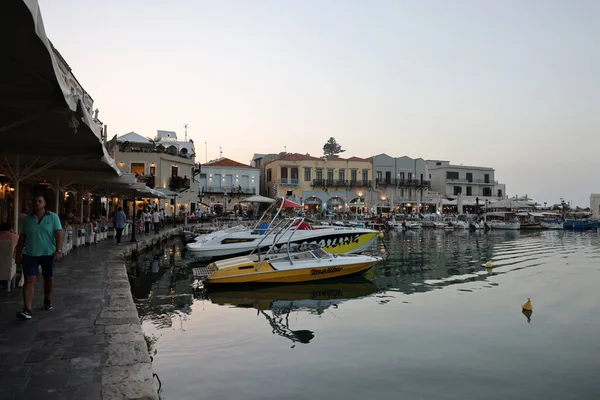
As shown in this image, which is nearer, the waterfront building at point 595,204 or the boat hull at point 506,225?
the boat hull at point 506,225

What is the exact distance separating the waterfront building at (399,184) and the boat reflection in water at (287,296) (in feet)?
156

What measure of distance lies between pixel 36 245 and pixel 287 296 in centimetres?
788

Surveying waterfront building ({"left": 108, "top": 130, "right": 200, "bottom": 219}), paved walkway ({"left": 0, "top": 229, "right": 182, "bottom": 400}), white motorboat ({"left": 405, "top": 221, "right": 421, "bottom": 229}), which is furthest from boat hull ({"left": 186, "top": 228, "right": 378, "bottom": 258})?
white motorboat ({"left": 405, "top": 221, "right": 421, "bottom": 229})

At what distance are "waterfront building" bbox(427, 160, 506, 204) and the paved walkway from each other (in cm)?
6965

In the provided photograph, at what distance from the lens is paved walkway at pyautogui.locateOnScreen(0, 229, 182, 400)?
4.55 m

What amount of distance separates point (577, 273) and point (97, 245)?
2119 centimetres

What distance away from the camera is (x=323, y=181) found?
2393 inches

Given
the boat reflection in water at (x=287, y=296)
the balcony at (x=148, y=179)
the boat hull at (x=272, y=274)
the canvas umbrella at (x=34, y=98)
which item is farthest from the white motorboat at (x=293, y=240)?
the balcony at (x=148, y=179)

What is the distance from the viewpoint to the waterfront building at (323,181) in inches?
2361

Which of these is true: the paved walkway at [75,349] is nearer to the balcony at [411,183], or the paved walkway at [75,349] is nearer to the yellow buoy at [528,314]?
the yellow buoy at [528,314]

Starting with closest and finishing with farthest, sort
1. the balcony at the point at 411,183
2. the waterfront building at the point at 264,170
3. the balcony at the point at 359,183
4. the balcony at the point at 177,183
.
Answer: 1. the balcony at the point at 177,183
2. the balcony at the point at 359,183
3. the waterfront building at the point at 264,170
4. the balcony at the point at 411,183

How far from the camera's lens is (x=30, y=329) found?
641 centimetres

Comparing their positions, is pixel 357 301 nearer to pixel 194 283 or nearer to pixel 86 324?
pixel 194 283

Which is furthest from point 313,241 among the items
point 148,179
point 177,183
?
point 177,183
